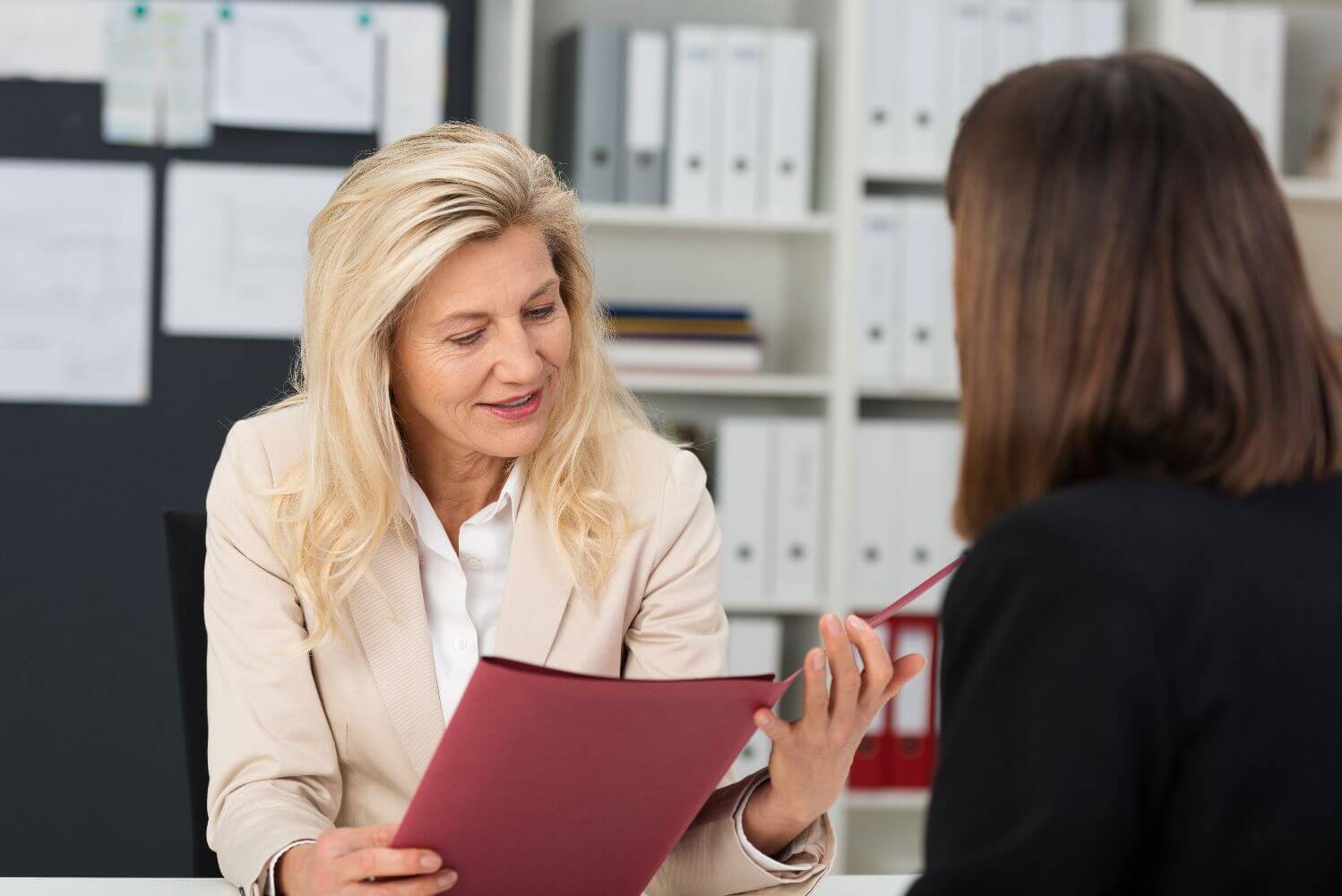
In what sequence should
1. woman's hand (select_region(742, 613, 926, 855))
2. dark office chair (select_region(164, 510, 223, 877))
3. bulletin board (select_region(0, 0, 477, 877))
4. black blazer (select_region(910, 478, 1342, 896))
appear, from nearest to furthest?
black blazer (select_region(910, 478, 1342, 896))
woman's hand (select_region(742, 613, 926, 855))
dark office chair (select_region(164, 510, 223, 877))
bulletin board (select_region(0, 0, 477, 877))

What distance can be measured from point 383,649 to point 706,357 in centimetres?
146

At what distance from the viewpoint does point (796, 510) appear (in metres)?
2.78

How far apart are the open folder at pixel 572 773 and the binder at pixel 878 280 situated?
1686mm

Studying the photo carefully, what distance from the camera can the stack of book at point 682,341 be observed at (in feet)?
9.14

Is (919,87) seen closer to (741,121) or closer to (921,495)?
(741,121)

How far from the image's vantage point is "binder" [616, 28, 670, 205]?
2.72 metres

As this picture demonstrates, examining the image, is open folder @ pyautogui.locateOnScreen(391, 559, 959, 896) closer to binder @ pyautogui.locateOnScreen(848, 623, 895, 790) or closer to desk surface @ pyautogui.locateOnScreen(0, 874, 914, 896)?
desk surface @ pyautogui.locateOnScreen(0, 874, 914, 896)

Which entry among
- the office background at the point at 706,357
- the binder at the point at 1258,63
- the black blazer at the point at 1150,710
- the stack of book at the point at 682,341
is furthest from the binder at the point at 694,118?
the black blazer at the point at 1150,710

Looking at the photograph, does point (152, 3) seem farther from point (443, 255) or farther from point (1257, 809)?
point (1257, 809)

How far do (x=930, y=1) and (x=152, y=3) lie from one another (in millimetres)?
1503

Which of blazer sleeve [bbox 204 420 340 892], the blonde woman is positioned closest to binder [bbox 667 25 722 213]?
the blonde woman

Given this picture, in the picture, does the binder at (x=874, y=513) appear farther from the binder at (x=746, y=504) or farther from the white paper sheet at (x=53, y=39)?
the white paper sheet at (x=53, y=39)

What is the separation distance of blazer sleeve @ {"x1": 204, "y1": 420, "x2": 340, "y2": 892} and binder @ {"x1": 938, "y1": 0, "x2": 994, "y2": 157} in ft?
5.67

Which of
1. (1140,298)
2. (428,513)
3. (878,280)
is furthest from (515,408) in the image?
(878,280)
